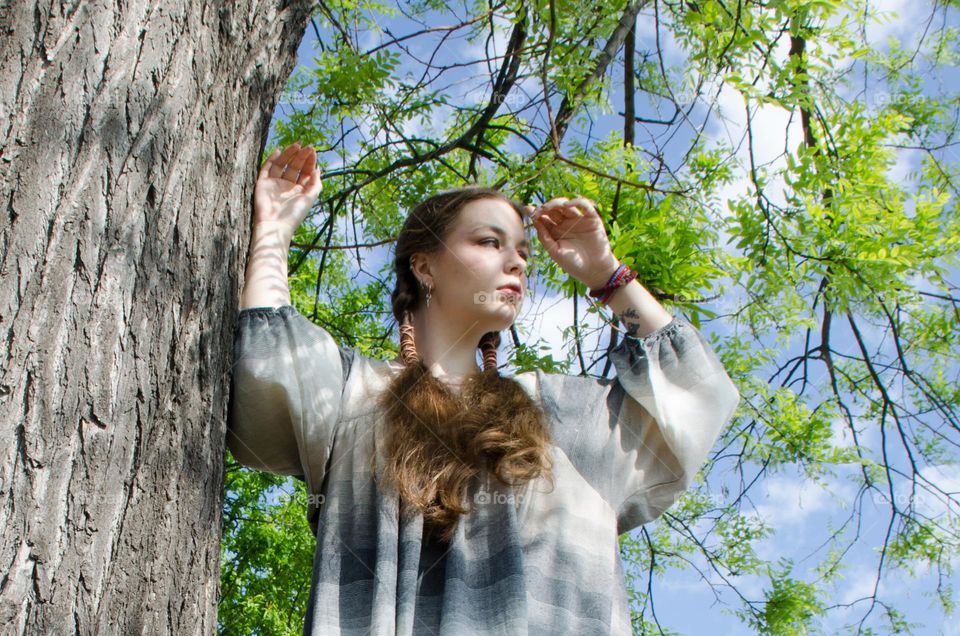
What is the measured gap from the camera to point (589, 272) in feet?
7.65

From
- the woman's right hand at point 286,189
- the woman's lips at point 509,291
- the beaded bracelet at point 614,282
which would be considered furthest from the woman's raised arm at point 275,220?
the beaded bracelet at point 614,282

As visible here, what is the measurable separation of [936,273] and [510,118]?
1931mm

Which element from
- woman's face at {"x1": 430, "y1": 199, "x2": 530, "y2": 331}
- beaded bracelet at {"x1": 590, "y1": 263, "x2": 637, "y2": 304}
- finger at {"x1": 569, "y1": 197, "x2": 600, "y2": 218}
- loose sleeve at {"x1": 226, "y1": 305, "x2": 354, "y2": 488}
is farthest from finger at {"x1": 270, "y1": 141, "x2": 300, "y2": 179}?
beaded bracelet at {"x1": 590, "y1": 263, "x2": 637, "y2": 304}

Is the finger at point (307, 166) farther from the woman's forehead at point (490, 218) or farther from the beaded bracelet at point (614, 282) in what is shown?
the beaded bracelet at point (614, 282)

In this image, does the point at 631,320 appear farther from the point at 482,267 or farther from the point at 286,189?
the point at 286,189

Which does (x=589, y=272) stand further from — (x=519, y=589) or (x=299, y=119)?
(x=299, y=119)

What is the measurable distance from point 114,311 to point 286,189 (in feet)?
2.52

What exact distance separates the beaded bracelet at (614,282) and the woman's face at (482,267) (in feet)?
0.64

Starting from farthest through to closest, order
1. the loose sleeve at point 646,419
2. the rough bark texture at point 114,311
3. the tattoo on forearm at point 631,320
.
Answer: the tattoo on forearm at point 631,320
the loose sleeve at point 646,419
the rough bark texture at point 114,311

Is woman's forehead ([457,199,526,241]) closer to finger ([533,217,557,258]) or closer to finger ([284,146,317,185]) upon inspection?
finger ([533,217,557,258])

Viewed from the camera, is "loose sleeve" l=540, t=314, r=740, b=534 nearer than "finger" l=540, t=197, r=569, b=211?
Yes

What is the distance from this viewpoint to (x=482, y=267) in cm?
234

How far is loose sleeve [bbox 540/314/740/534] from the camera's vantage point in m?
2.09

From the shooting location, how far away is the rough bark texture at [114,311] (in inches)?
48.2
